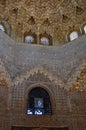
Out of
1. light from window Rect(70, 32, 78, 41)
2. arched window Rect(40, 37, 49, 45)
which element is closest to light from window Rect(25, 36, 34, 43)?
arched window Rect(40, 37, 49, 45)

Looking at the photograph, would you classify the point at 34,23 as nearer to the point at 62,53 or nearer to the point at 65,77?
the point at 62,53

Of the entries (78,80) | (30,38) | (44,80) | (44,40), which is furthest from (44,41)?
(78,80)

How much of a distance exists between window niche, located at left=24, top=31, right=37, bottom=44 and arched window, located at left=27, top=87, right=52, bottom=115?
2.78 metres

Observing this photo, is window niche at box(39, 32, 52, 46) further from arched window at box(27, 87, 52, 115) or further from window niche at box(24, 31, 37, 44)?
arched window at box(27, 87, 52, 115)

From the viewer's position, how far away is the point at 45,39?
11.3 metres

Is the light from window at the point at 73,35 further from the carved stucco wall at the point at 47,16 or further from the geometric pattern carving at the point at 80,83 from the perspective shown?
the geometric pattern carving at the point at 80,83

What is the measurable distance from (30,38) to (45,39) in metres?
0.78

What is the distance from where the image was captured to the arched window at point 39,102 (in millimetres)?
8672

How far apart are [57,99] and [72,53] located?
239 centimetres

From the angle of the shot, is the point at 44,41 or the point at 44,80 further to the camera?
the point at 44,41

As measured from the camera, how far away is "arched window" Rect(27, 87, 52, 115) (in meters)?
8.67

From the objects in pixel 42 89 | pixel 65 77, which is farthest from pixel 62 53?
pixel 42 89

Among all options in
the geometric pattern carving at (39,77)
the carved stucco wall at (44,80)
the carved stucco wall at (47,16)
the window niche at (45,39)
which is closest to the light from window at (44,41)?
the window niche at (45,39)

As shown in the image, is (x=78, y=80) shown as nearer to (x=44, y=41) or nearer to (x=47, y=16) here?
(x=44, y=41)
